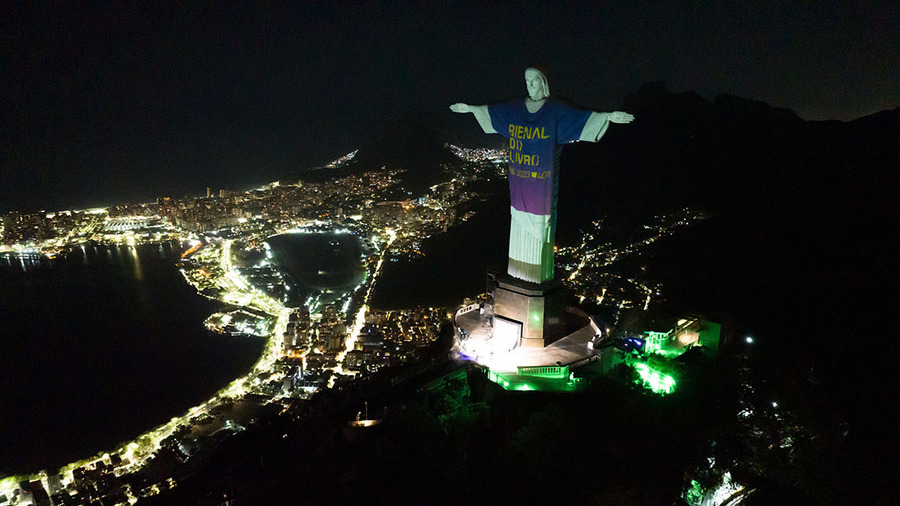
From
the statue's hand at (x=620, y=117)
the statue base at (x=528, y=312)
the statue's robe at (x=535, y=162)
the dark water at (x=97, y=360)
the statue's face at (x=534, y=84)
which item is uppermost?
the statue's face at (x=534, y=84)

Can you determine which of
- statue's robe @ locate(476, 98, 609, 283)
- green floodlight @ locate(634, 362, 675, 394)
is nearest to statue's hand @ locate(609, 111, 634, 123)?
statue's robe @ locate(476, 98, 609, 283)

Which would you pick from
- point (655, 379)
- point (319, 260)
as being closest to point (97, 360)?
point (319, 260)

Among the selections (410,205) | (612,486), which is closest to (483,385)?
(612,486)

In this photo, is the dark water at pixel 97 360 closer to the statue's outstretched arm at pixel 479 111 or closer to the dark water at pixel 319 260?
the dark water at pixel 319 260

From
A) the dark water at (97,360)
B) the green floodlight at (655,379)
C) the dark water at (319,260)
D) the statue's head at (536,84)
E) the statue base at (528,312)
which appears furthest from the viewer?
the dark water at (319,260)

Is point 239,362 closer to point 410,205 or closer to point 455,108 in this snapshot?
point 455,108

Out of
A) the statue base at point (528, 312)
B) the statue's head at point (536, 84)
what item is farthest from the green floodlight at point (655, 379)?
the statue's head at point (536, 84)

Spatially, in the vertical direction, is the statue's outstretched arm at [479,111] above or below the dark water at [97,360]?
above
